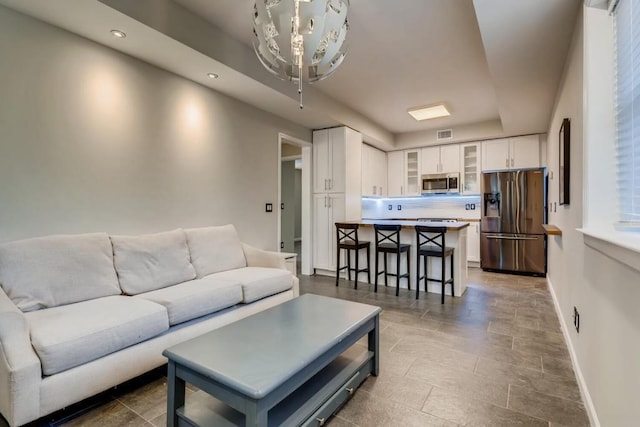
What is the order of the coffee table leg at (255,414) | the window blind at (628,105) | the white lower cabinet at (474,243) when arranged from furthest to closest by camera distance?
the white lower cabinet at (474,243) → the window blind at (628,105) → the coffee table leg at (255,414)

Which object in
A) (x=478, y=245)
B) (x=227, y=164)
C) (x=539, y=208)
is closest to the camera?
(x=227, y=164)

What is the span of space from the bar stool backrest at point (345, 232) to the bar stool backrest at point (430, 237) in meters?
0.86

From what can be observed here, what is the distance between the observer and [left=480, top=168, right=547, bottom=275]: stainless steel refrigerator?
197 inches

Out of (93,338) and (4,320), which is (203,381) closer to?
(93,338)

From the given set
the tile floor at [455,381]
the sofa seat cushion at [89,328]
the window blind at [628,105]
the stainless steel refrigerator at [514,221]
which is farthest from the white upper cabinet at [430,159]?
the sofa seat cushion at [89,328]

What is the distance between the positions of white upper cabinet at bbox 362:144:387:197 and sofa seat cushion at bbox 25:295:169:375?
446 centimetres

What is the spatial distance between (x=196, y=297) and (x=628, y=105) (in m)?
2.87

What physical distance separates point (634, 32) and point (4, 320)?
334 centimetres

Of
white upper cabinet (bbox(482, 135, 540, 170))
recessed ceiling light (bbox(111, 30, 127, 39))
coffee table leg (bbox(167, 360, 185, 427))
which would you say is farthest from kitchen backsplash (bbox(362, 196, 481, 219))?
coffee table leg (bbox(167, 360, 185, 427))

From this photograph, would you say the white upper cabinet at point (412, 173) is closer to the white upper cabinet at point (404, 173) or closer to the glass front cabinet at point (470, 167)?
the white upper cabinet at point (404, 173)

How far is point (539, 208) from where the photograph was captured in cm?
500

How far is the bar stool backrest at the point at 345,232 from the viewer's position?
4.48m

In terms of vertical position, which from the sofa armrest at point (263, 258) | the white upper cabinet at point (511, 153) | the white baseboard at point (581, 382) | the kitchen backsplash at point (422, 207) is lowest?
the white baseboard at point (581, 382)

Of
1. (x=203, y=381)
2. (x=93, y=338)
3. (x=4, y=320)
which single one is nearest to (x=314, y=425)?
(x=203, y=381)
